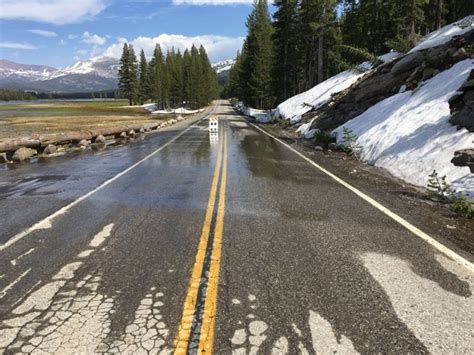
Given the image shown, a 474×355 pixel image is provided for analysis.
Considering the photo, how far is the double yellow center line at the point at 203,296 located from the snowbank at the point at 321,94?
2400 centimetres

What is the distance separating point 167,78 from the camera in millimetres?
104500

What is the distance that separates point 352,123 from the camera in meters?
18.0

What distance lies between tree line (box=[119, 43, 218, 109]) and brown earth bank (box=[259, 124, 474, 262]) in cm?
9063

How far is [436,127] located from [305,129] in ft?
43.9

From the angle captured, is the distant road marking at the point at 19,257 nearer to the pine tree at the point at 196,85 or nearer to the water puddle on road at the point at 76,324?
the water puddle on road at the point at 76,324

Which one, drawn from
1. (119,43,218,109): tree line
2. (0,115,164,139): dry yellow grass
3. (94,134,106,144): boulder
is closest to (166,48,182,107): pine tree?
(119,43,218,109): tree line

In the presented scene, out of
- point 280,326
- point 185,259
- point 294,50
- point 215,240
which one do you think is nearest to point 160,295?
point 185,259

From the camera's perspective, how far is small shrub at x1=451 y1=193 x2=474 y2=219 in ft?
23.5

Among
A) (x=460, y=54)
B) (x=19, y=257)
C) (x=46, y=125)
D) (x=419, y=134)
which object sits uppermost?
(x=460, y=54)

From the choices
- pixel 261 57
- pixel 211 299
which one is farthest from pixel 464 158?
pixel 261 57

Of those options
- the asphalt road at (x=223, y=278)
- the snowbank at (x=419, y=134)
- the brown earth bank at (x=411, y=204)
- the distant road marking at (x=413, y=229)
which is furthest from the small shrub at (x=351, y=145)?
the asphalt road at (x=223, y=278)

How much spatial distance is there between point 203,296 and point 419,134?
34.0 ft

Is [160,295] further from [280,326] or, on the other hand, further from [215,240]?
[215,240]

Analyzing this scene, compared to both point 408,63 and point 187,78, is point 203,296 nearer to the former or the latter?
point 408,63
